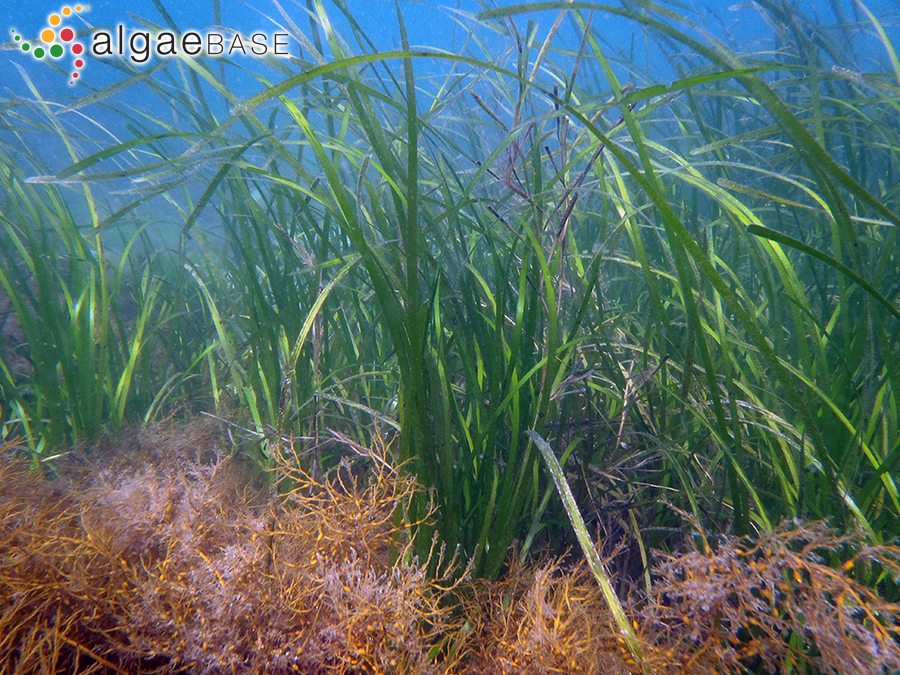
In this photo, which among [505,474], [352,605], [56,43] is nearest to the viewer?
[352,605]

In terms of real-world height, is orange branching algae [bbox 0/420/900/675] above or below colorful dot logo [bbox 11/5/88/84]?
below

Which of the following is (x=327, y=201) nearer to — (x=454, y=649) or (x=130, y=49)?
(x=454, y=649)

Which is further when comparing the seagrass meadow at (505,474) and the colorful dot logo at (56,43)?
the colorful dot logo at (56,43)

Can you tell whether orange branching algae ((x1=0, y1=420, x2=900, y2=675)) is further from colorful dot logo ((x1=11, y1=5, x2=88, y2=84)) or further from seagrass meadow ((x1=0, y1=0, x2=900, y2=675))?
colorful dot logo ((x1=11, y1=5, x2=88, y2=84))

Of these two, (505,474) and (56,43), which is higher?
(56,43)

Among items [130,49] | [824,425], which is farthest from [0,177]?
[824,425]

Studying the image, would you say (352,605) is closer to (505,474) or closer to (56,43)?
(505,474)

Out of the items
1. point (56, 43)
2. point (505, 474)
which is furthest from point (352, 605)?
point (56, 43)

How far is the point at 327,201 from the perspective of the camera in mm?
1491

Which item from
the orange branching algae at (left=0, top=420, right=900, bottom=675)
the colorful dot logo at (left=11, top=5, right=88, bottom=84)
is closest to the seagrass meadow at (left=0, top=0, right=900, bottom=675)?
the orange branching algae at (left=0, top=420, right=900, bottom=675)

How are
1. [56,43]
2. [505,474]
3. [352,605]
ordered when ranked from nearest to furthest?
1. [352,605]
2. [505,474]
3. [56,43]

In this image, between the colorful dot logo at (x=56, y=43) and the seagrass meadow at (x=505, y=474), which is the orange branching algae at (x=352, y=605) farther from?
the colorful dot logo at (x=56, y=43)

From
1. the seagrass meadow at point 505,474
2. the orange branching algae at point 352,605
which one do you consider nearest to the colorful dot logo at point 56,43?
the seagrass meadow at point 505,474

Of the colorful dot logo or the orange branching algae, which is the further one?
the colorful dot logo
